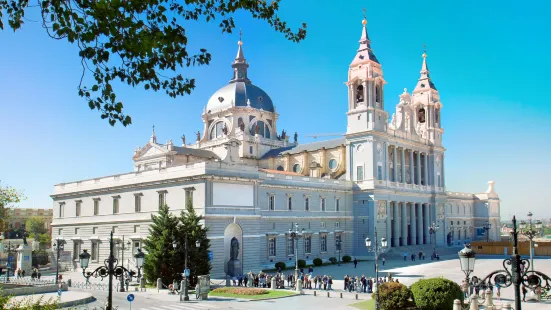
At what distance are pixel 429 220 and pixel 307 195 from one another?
26.4m

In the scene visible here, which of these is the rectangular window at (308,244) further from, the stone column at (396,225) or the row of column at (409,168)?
the row of column at (409,168)

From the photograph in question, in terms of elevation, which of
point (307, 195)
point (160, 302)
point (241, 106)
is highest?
point (241, 106)

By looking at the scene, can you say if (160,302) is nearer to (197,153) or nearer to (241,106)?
(197,153)

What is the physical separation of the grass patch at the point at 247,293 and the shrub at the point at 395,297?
9829 millimetres

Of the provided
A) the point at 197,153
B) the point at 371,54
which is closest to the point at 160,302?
the point at 197,153

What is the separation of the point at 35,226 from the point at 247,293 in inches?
3511

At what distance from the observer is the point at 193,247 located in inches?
1555

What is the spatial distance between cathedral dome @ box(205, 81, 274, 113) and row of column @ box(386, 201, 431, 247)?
27.4 m

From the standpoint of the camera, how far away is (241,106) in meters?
82.8

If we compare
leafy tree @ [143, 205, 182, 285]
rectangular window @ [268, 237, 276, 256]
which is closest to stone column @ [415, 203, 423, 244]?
rectangular window @ [268, 237, 276, 256]

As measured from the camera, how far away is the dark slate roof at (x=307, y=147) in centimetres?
7264

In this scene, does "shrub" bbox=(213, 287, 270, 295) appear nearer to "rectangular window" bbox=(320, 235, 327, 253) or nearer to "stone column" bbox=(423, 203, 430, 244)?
"rectangular window" bbox=(320, 235, 327, 253)

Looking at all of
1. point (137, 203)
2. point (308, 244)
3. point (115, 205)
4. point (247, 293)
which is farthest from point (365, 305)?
point (115, 205)

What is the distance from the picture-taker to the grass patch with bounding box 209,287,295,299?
114 feet
